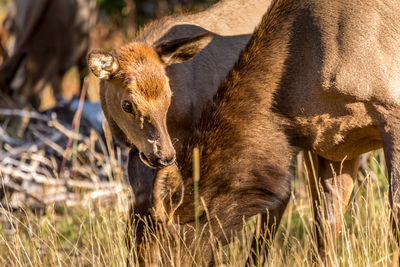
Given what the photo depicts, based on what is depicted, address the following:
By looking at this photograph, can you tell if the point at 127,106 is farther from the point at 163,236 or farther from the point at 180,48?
the point at 163,236

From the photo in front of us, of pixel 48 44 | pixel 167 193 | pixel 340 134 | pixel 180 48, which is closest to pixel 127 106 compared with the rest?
pixel 180 48

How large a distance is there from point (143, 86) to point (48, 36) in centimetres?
742

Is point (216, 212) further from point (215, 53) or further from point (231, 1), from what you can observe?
point (231, 1)

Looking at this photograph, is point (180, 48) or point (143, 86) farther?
point (180, 48)

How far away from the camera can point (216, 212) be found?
5.14 metres

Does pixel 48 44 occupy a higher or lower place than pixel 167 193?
higher

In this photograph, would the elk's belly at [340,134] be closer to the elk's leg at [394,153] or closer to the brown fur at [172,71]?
the elk's leg at [394,153]

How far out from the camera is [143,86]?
224 inches

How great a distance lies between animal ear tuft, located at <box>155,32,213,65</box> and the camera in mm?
5918

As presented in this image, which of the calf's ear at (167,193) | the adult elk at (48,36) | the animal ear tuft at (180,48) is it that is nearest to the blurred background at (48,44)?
the adult elk at (48,36)

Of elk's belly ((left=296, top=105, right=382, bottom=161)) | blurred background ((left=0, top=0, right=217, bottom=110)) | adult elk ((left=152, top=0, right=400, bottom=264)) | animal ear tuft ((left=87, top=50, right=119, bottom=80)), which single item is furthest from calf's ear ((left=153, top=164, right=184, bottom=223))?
blurred background ((left=0, top=0, right=217, bottom=110))

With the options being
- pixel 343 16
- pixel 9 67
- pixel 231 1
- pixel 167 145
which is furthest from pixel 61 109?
pixel 343 16

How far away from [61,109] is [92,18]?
371 centimetres

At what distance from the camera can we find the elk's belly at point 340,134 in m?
5.08
